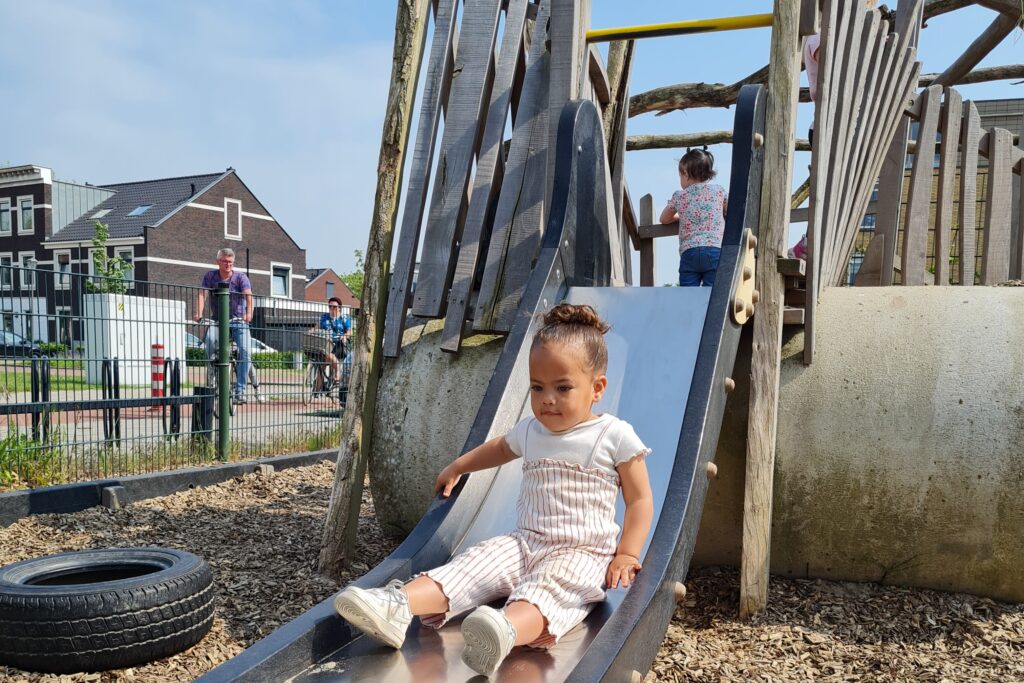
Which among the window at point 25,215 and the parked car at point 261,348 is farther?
the window at point 25,215

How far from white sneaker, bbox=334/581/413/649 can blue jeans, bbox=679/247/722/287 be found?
327 cm

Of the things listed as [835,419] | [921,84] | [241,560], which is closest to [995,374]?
[835,419]

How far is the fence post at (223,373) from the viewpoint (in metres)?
7.30

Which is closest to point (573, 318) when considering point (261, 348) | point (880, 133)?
point (880, 133)

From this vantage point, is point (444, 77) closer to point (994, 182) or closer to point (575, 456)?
point (575, 456)

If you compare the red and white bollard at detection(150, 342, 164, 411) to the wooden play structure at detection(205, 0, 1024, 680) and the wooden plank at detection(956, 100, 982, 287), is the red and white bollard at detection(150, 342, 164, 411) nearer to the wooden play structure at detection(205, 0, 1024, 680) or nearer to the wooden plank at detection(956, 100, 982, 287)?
the wooden play structure at detection(205, 0, 1024, 680)

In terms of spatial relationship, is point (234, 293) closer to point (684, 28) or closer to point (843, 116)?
point (684, 28)

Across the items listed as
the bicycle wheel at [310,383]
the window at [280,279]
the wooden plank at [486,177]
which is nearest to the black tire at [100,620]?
the wooden plank at [486,177]

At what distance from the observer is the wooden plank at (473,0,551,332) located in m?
4.41

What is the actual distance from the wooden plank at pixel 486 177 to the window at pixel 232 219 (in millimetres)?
46646

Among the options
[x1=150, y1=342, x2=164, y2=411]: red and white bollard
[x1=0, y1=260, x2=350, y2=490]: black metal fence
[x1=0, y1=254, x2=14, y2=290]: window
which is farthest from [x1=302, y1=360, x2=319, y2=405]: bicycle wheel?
[x1=0, y1=254, x2=14, y2=290]: window

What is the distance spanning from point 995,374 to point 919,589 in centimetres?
96

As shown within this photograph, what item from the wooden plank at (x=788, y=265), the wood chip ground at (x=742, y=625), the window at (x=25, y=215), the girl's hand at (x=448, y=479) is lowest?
the wood chip ground at (x=742, y=625)

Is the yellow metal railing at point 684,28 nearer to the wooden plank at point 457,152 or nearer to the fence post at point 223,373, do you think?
the wooden plank at point 457,152
